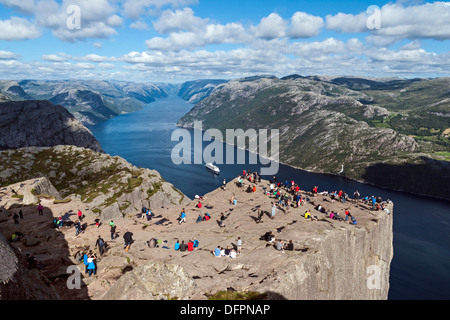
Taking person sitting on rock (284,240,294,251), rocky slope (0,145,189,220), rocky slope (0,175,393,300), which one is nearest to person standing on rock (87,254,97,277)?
rocky slope (0,175,393,300)

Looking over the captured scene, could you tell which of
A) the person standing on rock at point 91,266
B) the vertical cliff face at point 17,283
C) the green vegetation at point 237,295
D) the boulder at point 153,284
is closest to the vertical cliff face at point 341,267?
the green vegetation at point 237,295

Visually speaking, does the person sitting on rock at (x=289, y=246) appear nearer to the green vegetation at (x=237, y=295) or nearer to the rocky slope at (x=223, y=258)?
the rocky slope at (x=223, y=258)

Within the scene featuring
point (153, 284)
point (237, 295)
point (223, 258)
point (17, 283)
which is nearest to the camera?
point (17, 283)

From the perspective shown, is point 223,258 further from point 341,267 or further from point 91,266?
point 341,267

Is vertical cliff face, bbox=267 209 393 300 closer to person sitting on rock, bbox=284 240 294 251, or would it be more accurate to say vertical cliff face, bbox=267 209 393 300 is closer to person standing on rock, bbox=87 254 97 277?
person sitting on rock, bbox=284 240 294 251

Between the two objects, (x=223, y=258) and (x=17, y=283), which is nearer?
(x=17, y=283)

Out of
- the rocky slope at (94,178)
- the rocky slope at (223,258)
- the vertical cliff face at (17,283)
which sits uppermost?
the vertical cliff face at (17,283)

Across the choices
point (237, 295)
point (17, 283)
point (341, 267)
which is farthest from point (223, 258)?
point (17, 283)
